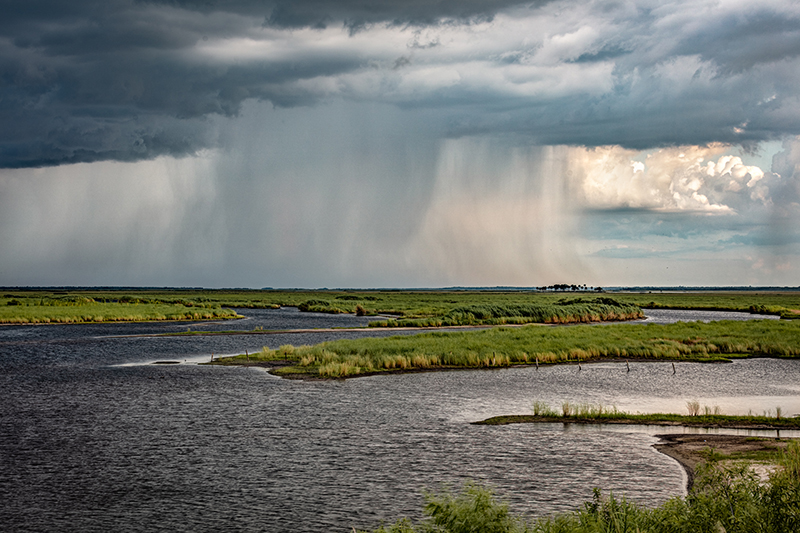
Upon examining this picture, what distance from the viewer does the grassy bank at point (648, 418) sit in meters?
23.2

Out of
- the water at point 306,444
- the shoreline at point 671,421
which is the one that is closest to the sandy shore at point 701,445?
the water at point 306,444

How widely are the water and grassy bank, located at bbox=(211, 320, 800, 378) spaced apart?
319cm

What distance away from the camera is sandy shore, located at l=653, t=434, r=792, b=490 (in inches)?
738

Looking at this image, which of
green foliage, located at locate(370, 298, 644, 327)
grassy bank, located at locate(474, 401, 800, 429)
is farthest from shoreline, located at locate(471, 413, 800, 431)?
green foliage, located at locate(370, 298, 644, 327)

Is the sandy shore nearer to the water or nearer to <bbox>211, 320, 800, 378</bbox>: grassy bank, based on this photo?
the water

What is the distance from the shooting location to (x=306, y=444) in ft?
68.9

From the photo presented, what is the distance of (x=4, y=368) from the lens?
41.4 meters

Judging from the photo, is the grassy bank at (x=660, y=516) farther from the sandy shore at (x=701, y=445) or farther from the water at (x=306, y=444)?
the sandy shore at (x=701, y=445)

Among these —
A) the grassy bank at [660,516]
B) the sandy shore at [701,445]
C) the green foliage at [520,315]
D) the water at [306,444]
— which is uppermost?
the green foliage at [520,315]

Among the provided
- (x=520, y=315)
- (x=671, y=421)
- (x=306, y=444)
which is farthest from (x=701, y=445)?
(x=520, y=315)

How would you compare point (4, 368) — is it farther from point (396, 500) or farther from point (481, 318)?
point (481, 318)

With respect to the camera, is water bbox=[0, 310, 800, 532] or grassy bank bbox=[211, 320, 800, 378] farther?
grassy bank bbox=[211, 320, 800, 378]

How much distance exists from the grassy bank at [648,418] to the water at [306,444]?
1011 mm

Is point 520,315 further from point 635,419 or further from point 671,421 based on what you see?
point 671,421
